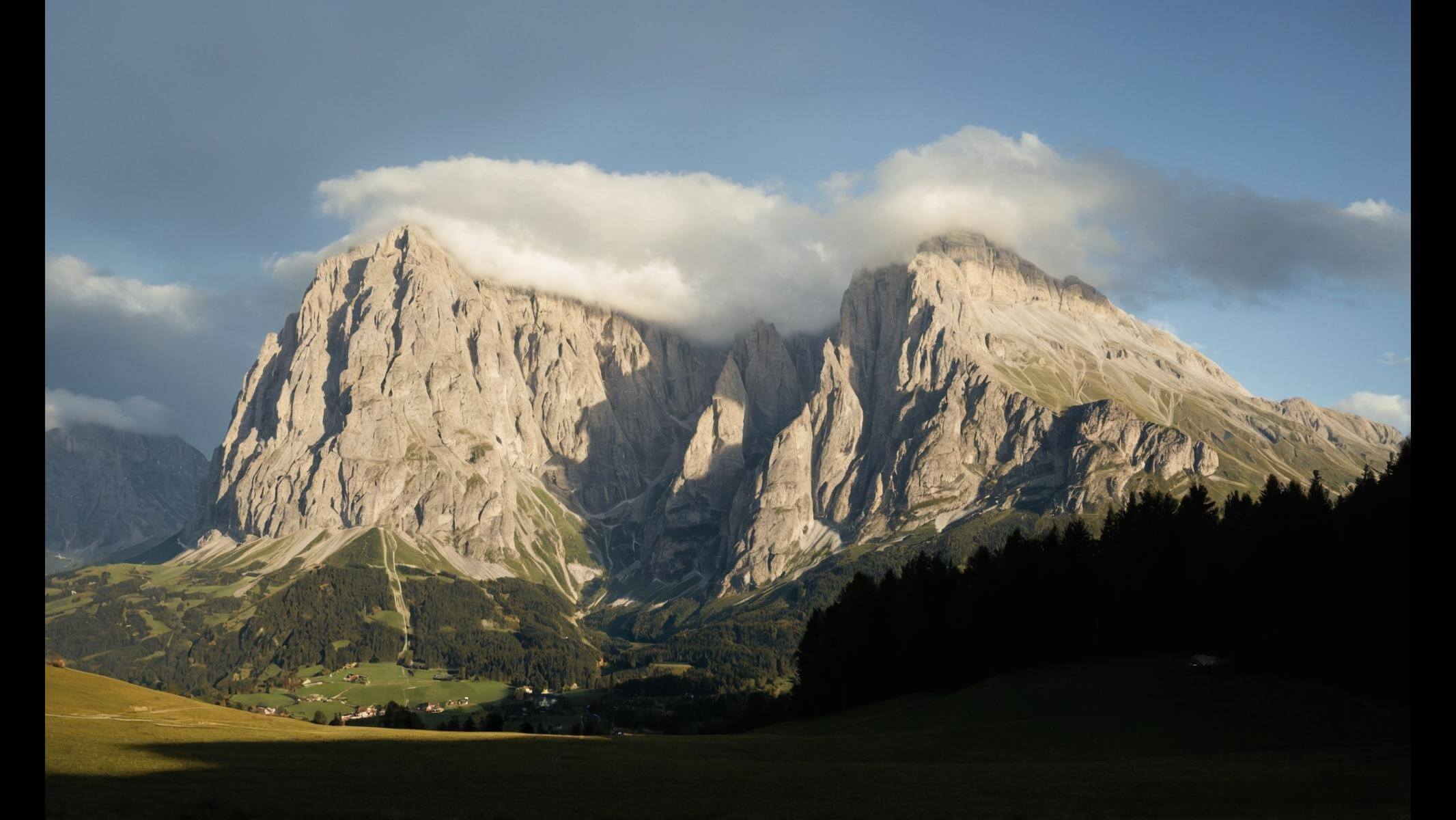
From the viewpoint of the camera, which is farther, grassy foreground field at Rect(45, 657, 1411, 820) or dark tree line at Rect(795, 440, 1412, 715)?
dark tree line at Rect(795, 440, 1412, 715)

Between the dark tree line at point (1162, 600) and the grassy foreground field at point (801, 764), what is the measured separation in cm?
604

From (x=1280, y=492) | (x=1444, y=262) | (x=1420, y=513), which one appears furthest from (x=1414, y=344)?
(x=1280, y=492)

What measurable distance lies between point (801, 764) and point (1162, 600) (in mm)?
62212

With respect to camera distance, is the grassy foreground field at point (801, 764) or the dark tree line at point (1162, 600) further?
the dark tree line at point (1162, 600)

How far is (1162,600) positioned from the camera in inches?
4023

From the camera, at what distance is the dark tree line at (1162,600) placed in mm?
73938

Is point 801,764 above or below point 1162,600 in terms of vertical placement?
below

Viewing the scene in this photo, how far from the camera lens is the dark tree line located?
73938 mm

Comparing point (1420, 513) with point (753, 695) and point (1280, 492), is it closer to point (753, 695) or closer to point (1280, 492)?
point (1280, 492)

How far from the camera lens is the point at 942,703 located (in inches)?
3743

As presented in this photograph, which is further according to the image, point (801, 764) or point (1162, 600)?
→ point (1162, 600)

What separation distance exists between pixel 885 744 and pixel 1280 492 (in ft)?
178

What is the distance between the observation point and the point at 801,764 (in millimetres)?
57875

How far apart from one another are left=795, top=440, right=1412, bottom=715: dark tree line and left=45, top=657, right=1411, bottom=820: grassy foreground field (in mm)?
6036
